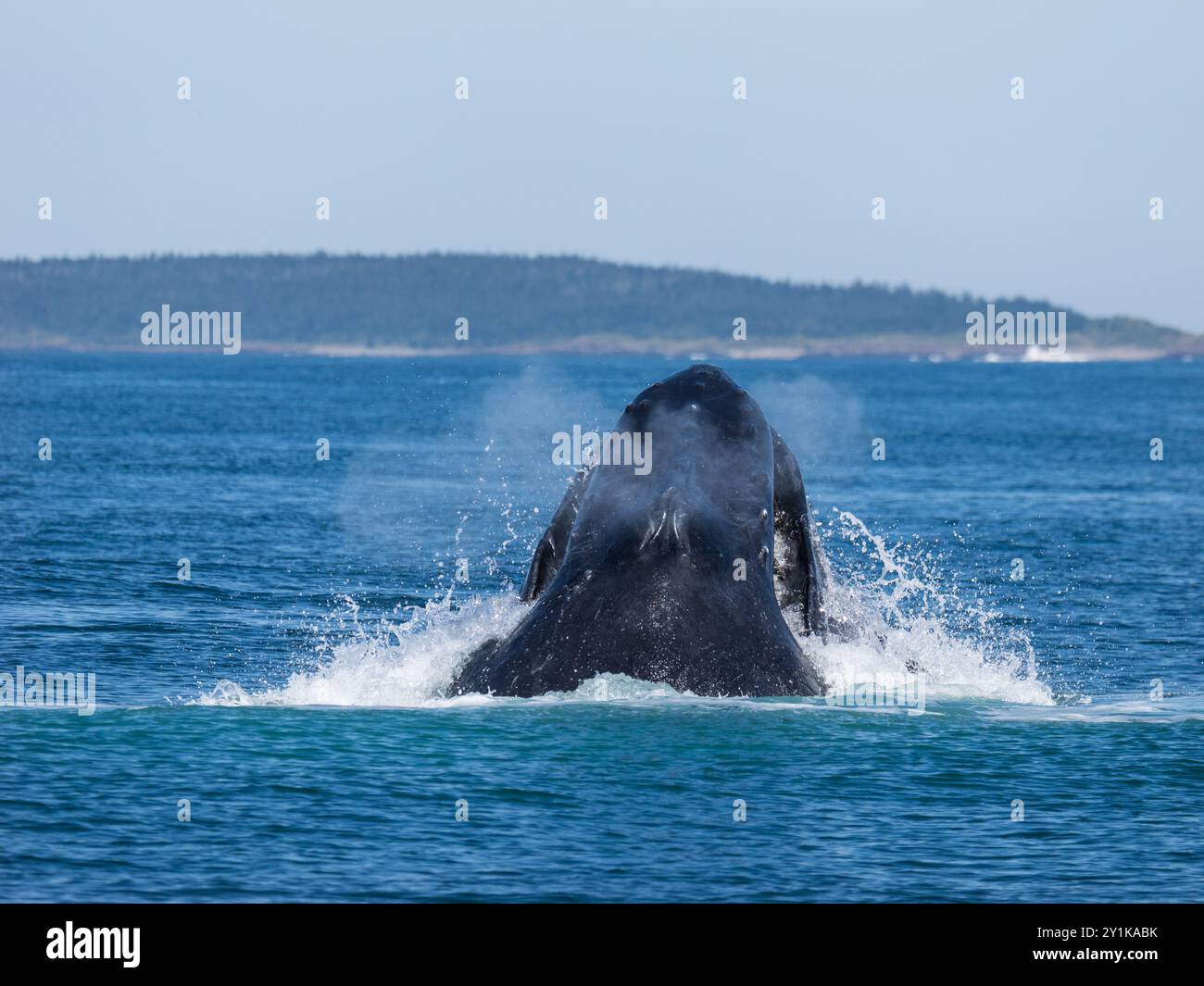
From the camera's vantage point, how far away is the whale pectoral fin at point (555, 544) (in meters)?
14.6

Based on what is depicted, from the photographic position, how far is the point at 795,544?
14773mm

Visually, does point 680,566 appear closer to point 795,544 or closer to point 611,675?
point 611,675

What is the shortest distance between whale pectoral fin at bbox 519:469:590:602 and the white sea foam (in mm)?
319

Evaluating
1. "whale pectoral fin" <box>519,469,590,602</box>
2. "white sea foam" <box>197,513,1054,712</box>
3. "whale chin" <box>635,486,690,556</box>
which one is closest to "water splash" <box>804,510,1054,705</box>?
→ "white sea foam" <box>197,513,1054,712</box>

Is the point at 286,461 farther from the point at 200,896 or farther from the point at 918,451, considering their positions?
the point at 200,896

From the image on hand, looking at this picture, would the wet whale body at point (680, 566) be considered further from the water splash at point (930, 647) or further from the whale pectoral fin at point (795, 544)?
the water splash at point (930, 647)

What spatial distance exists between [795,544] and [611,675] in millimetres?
2288

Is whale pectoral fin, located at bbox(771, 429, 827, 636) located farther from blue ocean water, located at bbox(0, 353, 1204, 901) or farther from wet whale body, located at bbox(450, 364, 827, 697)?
blue ocean water, located at bbox(0, 353, 1204, 901)

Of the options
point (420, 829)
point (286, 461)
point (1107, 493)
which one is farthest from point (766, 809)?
point (286, 461)

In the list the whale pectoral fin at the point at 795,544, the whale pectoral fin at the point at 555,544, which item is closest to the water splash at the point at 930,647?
the whale pectoral fin at the point at 795,544

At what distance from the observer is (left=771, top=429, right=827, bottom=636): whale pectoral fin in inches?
576

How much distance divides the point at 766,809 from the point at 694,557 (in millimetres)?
1988

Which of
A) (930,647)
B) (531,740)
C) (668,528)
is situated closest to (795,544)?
(668,528)
